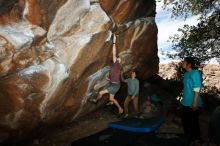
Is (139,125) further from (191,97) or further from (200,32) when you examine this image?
(200,32)

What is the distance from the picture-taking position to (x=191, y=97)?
828 cm

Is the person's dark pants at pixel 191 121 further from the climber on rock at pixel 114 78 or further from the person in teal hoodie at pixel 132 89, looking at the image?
the climber on rock at pixel 114 78

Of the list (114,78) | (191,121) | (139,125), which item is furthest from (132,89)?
(139,125)

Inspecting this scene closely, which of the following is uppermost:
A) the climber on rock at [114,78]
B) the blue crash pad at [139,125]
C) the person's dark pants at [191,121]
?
the climber on rock at [114,78]

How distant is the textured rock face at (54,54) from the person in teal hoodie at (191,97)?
Answer: 11.9 ft

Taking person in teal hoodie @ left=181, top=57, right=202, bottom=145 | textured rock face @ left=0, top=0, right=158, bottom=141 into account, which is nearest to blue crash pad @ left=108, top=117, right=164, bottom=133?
person in teal hoodie @ left=181, top=57, right=202, bottom=145

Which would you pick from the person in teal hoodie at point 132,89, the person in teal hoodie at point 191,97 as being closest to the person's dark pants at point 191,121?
the person in teal hoodie at point 191,97

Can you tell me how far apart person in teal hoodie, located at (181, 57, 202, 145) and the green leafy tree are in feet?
15.2

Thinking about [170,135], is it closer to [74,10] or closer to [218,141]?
[218,141]

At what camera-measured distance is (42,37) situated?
9492 millimetres

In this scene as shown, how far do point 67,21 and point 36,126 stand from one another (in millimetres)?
3450

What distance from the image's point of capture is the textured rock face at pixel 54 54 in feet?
29.6

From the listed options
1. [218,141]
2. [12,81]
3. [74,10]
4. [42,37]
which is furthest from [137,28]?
[218,141]

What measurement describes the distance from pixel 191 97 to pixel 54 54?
4.17 meters
